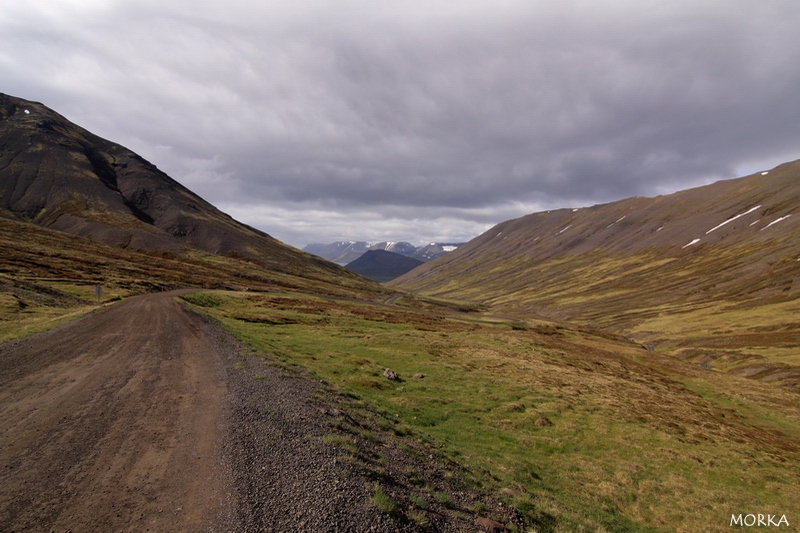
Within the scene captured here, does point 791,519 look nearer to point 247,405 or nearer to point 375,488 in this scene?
point 375,488

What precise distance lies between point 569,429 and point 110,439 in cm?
2683

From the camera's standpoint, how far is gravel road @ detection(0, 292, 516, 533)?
8.75 metres

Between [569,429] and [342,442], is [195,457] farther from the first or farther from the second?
[569,429]

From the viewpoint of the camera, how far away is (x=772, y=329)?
297ft

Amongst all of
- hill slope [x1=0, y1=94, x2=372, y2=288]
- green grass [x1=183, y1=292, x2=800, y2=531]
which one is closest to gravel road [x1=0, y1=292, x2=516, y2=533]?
green grass [x1=183, y1=292, x2=800, y2=531]

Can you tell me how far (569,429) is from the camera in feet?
84.9

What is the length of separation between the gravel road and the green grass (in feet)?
15.1

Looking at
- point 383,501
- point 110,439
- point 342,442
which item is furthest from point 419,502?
point 110,439

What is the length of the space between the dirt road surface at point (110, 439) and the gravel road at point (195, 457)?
0.15 ft

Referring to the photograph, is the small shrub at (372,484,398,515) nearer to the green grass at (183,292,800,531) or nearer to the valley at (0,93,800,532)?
the valley at (0,93,800,532)

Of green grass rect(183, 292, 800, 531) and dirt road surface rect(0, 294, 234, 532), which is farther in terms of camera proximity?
green grass rect(183, 292, 800, 531)

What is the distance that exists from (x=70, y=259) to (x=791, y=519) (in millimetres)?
120968

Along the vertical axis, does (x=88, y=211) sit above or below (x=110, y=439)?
above

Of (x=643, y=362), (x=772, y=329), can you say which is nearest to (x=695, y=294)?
(x=772, y=329)
